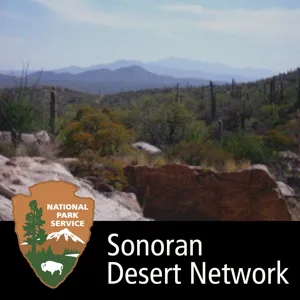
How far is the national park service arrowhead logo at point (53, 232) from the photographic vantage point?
5.24 meters

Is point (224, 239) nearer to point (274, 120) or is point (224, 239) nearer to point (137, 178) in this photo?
point (137, 178)

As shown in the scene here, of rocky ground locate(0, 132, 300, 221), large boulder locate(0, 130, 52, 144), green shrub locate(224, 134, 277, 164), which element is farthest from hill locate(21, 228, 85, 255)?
green shrub locate(224, 134, 277, 164)

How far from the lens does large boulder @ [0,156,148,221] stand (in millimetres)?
7191

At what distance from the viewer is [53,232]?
17.7 feet

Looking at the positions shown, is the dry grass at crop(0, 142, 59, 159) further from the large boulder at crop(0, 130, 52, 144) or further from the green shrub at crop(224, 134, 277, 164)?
A: the green shrub at crop(224, 134, 277, 164)

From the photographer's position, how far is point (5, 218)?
6.29m

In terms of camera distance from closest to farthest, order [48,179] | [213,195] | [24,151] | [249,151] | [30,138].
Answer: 1. [48,179]
2. [213,195]
3. [24,151]
4. [30,138]
5. [249,151]

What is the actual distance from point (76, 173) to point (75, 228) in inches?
153

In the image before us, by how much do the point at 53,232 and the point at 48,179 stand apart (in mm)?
2509

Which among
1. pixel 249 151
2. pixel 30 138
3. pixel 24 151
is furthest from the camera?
pixel 249 151

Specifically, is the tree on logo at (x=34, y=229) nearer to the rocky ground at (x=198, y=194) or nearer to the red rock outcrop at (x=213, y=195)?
the rocky ground at (x=198, y=194)

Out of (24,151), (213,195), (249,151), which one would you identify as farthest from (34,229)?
(249,151)

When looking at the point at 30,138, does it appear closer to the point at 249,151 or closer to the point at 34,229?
the point at 249,151

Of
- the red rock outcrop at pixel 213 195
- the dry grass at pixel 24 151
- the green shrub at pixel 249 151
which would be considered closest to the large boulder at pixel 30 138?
the dry grass at pixel 24 151
